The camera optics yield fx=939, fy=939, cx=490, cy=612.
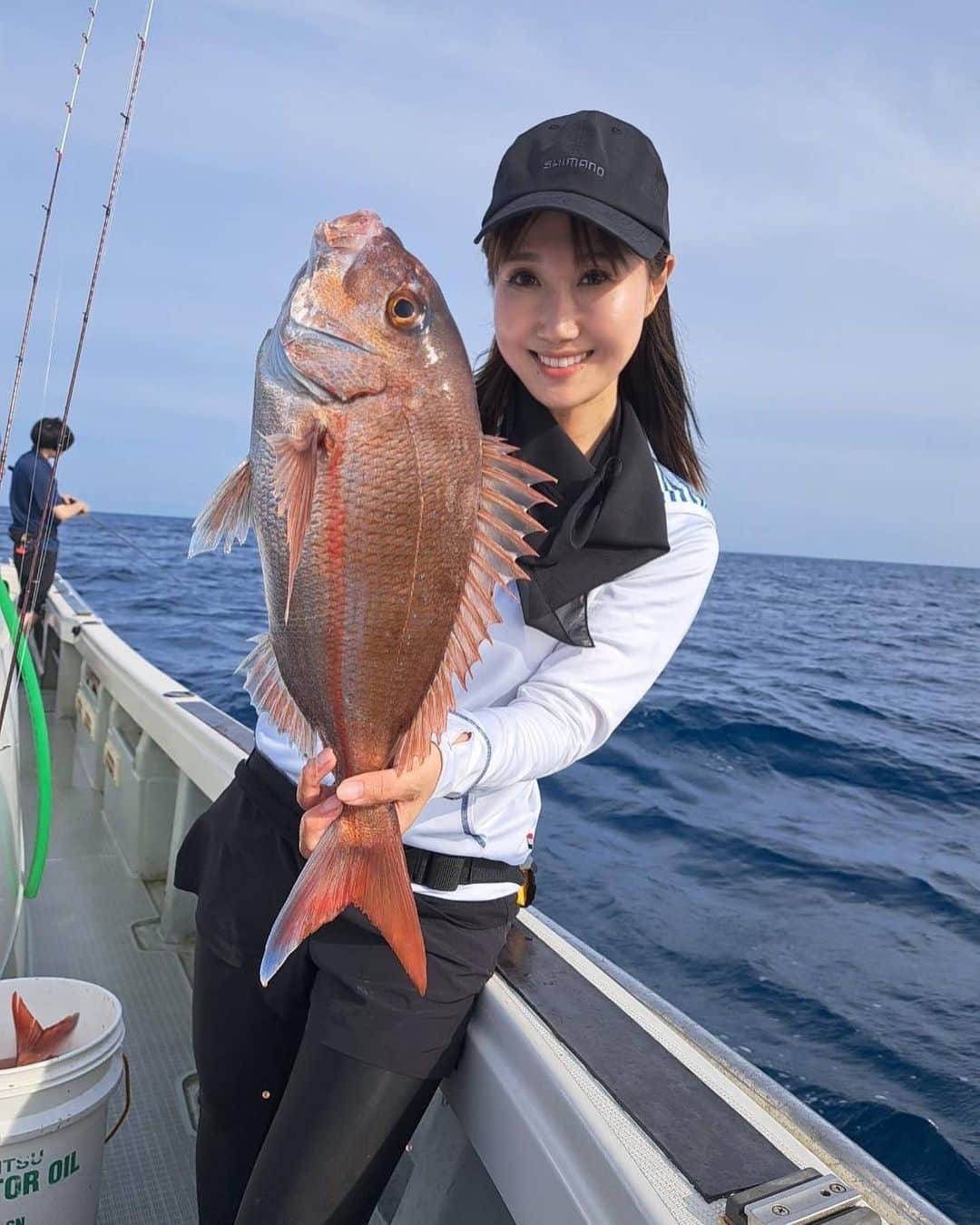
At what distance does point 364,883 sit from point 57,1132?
1326mm

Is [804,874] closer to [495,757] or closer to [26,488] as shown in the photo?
[495,757]

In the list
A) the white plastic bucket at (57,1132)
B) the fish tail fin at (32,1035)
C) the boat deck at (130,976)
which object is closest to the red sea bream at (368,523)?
the white plastic bucket at (57,1132)

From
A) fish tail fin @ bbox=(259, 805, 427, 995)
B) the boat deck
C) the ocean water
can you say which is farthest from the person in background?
fish tail fin @ bbox=(259, 805, 427, 995)

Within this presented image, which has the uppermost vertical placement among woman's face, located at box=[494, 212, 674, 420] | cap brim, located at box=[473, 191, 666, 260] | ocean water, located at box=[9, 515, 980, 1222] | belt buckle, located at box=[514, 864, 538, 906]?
cap brim, located at box=[473, 191, 666, 260]

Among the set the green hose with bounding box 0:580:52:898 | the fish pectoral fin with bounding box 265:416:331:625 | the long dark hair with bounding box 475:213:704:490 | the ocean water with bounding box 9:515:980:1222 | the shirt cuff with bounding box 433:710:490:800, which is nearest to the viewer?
the fish pectoral fin with bounding box 265:416:331:625

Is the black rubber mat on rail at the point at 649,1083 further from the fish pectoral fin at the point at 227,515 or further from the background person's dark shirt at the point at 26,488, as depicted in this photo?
the background person's dark shirt at the point at 26,488

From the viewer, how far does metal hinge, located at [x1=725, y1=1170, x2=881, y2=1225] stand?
57.9 inches

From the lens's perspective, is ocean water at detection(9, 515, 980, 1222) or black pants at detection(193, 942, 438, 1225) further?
ocean water at detection(9, 515, 980, 1222)

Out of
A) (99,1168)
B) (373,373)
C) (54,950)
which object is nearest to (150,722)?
(54,950)

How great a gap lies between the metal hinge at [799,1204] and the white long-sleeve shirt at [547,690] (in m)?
0.72

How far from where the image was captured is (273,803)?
6.66 ft

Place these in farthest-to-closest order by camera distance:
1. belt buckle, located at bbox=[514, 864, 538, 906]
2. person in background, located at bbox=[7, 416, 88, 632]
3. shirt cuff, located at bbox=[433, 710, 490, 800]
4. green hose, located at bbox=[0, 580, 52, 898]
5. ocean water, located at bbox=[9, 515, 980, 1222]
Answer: person in background, located at bbox=[7, 416, 88, 632]
ocean water, located at bbox=[9, 515, 980, 1222]
green hose, located at bbox=[0, 580, 52, 898]
belt buckle, located at bbox=[514, 864, 538, 906]
shirt cuff, located at bbox=[433, 710, 490, 800]

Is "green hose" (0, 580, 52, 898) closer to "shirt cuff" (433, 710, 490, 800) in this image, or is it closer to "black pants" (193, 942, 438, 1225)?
"black pants" (193, 942, 438, 1225)

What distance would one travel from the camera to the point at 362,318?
147 cm
